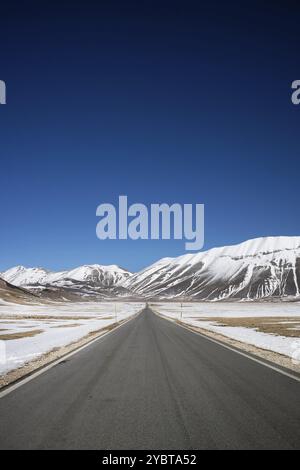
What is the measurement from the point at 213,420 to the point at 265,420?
35.2 inches

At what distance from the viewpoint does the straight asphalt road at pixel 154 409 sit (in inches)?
232

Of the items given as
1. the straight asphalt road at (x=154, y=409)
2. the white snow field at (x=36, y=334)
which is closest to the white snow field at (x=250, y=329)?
the straight asphalt road at (x=154, y=409)

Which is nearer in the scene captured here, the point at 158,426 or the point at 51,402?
the point at 158,426

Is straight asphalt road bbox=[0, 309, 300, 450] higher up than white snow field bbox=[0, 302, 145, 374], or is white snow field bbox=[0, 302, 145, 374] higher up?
straight asphalt road bbox=[0, 309, 300, 450]

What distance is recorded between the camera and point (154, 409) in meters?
7.76

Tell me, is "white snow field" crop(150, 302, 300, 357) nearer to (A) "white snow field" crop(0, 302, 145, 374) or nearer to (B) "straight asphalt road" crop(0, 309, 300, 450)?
(B) "straight asphalt road" crop(0, 309, 300, 450)

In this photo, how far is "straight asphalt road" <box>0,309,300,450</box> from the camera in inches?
232

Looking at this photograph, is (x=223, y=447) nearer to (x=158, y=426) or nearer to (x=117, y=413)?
(x=158, y=426)

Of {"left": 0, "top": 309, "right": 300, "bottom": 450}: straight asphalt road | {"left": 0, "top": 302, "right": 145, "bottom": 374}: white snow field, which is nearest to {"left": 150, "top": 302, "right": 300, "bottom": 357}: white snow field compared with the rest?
{"left": 0, "top": 309, "right": 300, "bottom": 450}: straight asphalt road

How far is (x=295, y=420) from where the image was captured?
689 centimetres

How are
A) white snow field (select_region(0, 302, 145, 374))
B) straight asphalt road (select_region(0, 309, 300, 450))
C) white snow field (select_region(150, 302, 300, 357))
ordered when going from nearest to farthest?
straight asphalt road (select_region(0, 309, 300, 450)) → white snow field (select_region(0, 302, 145, 374)) → white snow field (select_region(150, 302, 300, 357))
